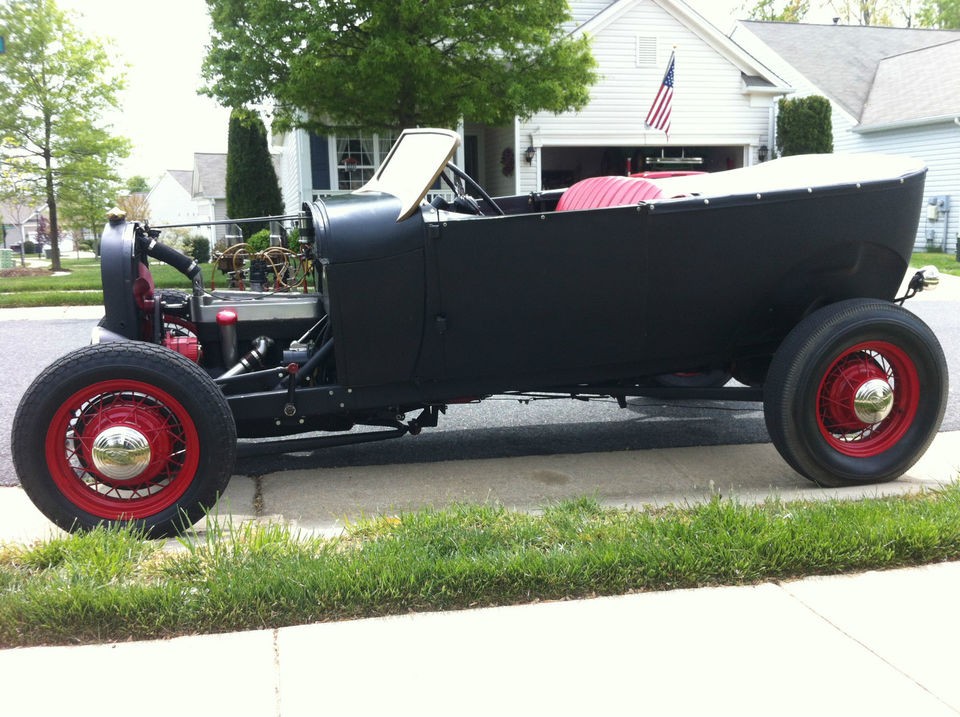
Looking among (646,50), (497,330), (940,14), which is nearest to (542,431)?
(497,330)

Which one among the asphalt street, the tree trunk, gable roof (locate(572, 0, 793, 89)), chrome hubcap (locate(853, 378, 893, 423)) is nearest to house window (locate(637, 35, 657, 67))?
gable roof (locate(572, 0, 793, 89))

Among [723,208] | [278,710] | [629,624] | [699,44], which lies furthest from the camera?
[699,44]

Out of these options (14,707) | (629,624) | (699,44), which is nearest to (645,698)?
(629,624)

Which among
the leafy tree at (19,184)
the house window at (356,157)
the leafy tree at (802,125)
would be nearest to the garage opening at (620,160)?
the leafy tree at (802,125)

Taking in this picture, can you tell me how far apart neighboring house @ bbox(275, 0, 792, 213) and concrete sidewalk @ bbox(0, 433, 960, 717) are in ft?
56.6

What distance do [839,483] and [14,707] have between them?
353cm

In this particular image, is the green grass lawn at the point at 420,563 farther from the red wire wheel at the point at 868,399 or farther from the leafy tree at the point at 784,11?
the leafy tree at the point at 784,11

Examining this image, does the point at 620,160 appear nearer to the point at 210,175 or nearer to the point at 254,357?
the point at 254,357

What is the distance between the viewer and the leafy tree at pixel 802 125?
21.0m

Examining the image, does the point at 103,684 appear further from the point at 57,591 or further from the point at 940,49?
the point at 940,49

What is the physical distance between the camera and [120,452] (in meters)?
3.50

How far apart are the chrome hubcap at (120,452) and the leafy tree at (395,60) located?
431 inches

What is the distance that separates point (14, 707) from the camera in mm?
2432

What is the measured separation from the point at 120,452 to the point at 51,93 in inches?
866
